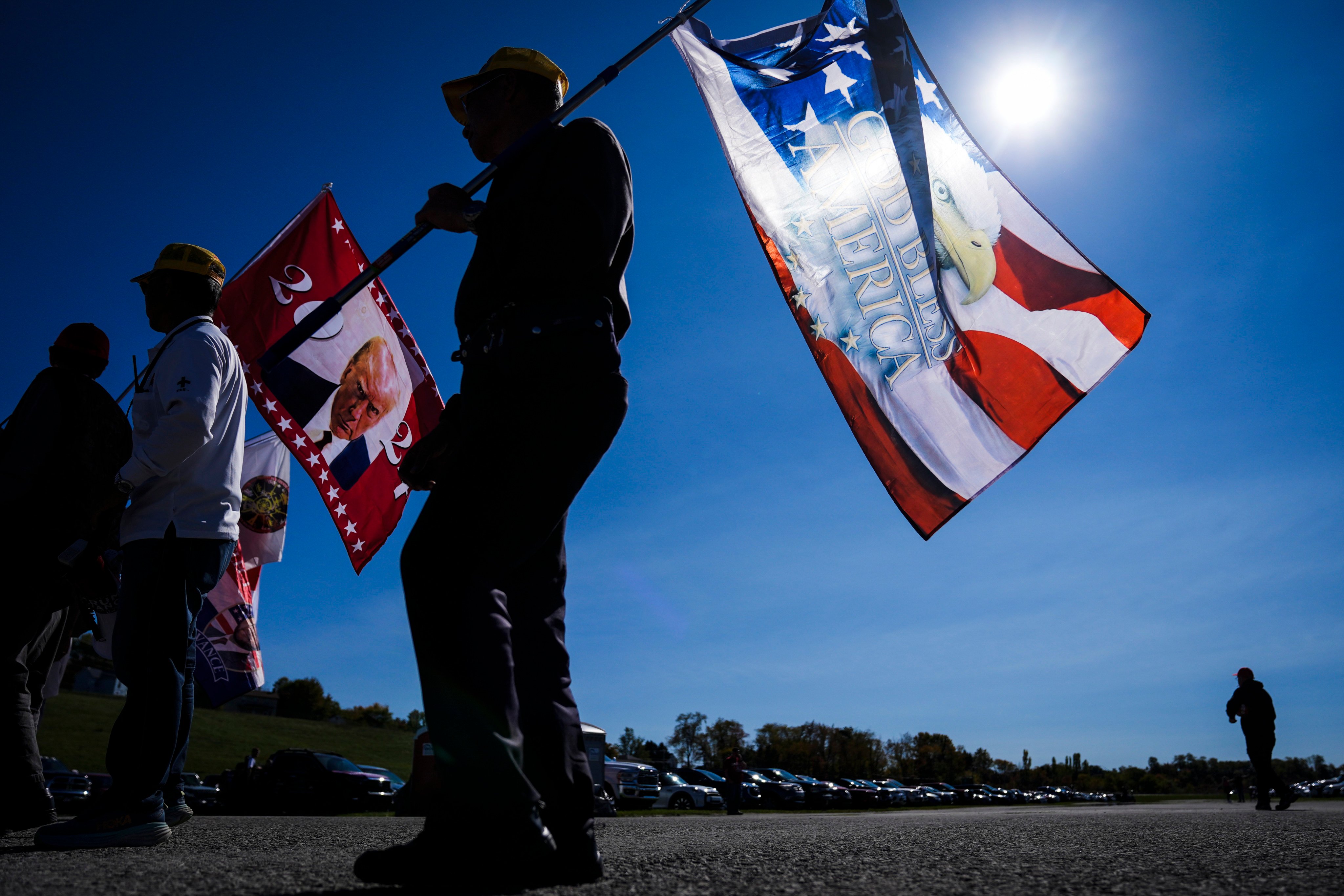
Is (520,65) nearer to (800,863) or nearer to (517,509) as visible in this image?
(517,509)

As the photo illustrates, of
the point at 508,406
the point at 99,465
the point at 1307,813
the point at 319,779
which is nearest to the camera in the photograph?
the point at 508,406

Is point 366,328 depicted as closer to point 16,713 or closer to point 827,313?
point 827,313

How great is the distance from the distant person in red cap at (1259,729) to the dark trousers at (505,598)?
10.1 m

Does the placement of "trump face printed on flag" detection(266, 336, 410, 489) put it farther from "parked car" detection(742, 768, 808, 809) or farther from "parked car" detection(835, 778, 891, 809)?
"parked car" detection(835, 778, 891, 809)

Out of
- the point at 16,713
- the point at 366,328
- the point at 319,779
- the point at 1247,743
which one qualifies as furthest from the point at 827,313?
the point at 319,779

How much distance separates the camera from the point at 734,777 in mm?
21578

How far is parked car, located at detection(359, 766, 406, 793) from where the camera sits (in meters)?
18.2

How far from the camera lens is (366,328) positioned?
842 cm

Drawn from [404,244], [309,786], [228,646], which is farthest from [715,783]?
[404,244]

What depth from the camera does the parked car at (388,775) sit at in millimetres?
18203

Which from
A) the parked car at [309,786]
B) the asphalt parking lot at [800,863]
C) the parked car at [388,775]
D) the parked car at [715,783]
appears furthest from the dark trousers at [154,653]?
the parked car at [715,783]

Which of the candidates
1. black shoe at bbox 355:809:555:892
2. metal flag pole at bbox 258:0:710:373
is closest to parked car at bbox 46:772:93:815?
metal flag pole at bbox 258:0:710:373

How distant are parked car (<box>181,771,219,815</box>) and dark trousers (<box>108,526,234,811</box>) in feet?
Result: 67.1

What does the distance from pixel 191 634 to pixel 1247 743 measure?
10632 mm
